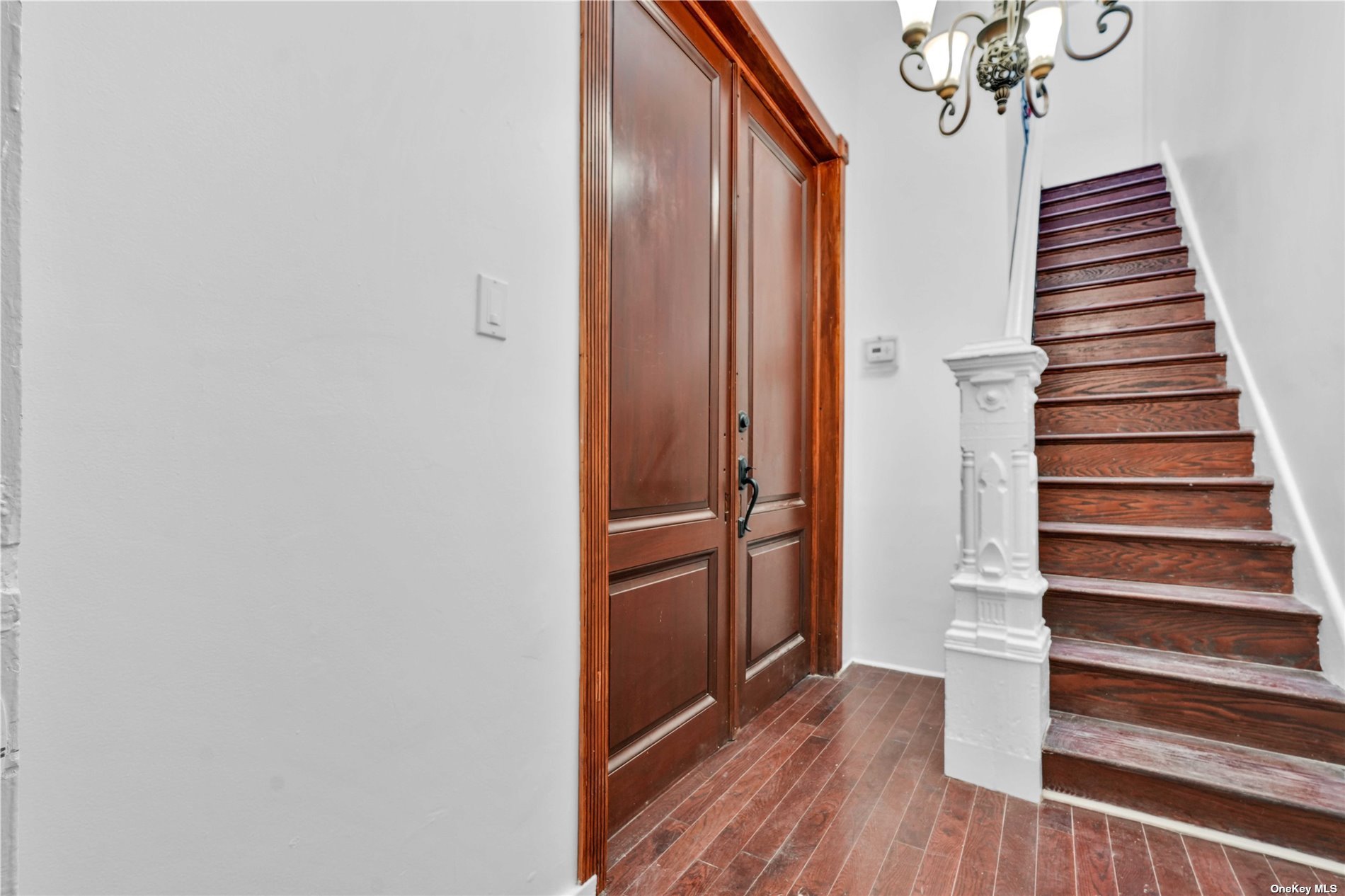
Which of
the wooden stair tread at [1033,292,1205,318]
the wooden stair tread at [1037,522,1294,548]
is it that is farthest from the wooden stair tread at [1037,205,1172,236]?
the wooden stair tread at [1037,522,1294,548]

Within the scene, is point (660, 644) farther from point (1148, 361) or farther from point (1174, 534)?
point (1148, 361)

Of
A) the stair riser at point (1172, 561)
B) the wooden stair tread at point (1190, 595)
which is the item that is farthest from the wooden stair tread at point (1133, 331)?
the wooden stair tread at point (1190, 595)

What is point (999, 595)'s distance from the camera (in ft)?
6.02

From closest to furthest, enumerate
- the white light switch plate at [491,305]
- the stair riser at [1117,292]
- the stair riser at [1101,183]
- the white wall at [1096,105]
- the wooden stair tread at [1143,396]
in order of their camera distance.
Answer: the white light switch plate at [491,305]
the wooden stair tread at [1143,396]
the stair riser at [1117,292]
the stair riser at [1101,183]
the white wall at [1096,105]

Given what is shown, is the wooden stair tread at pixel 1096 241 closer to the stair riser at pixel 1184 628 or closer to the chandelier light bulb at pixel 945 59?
the chandelier light bulb at pixel 945 59

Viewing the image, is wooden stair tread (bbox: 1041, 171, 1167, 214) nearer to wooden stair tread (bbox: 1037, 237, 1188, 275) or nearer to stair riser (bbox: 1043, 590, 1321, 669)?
wooden stair tread (bbox: 1037, 237, 1188, 275)

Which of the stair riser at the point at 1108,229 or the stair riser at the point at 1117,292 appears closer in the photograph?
the stair riser at the point at 1117,292

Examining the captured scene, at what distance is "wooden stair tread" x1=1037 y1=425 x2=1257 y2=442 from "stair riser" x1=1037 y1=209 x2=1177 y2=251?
163cm

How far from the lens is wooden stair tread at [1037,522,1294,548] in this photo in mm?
1983

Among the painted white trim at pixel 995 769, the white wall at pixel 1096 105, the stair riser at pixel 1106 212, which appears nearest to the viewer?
the painted white trim at pixel 995 769

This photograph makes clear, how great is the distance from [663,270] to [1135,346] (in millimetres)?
2382

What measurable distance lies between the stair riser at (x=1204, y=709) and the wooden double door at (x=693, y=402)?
103cm

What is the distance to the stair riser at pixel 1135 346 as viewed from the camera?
8.94ft

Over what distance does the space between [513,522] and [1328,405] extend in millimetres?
2385
